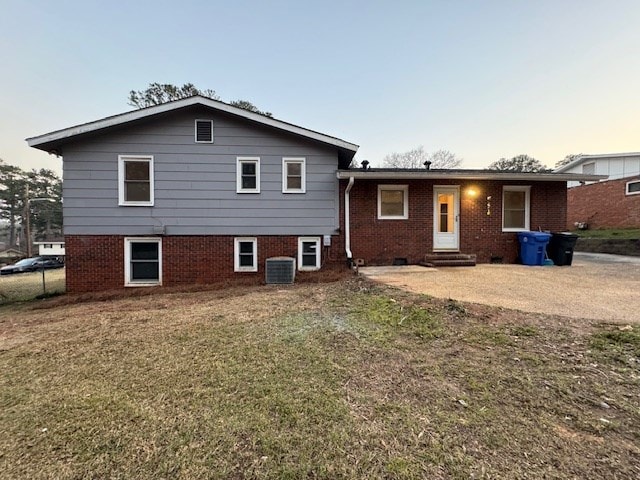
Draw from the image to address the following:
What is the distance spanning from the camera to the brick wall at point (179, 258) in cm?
823

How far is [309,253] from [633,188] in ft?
58.9

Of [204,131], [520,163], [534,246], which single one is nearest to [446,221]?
[534,246]

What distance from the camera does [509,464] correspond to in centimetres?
170

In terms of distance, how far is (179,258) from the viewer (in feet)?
28.0

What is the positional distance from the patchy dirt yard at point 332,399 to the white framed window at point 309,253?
449 centimetres

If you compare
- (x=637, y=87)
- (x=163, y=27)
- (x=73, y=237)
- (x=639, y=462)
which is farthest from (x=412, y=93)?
(x=639, y=462)

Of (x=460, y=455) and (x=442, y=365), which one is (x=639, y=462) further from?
(x=442, y=365)

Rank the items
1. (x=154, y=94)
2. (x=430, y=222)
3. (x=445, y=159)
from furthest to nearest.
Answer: (x=445, y=159) < (x=154, y=94) < (x=430, y=222)

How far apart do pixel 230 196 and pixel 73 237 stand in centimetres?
439

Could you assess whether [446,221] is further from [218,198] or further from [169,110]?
[169,110]

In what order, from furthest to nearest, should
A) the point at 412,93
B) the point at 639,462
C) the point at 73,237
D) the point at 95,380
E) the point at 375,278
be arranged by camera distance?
the point at 412,93, the point at 73,237, the point at 375,278, the point at 95,380, the point at 639,462

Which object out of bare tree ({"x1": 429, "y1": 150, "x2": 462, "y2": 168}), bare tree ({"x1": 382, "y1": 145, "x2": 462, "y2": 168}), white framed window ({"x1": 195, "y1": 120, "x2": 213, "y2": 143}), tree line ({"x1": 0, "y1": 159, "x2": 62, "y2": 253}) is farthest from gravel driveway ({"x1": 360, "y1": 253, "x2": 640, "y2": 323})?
tree line ({"x1": 0, "y1": 159, "x2": 62, "y2": 253})

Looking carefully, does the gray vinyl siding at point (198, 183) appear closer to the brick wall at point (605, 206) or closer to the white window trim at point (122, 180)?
the white window trim at point (122, 180)

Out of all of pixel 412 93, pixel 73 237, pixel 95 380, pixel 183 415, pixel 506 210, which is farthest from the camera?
pixel 412 93
